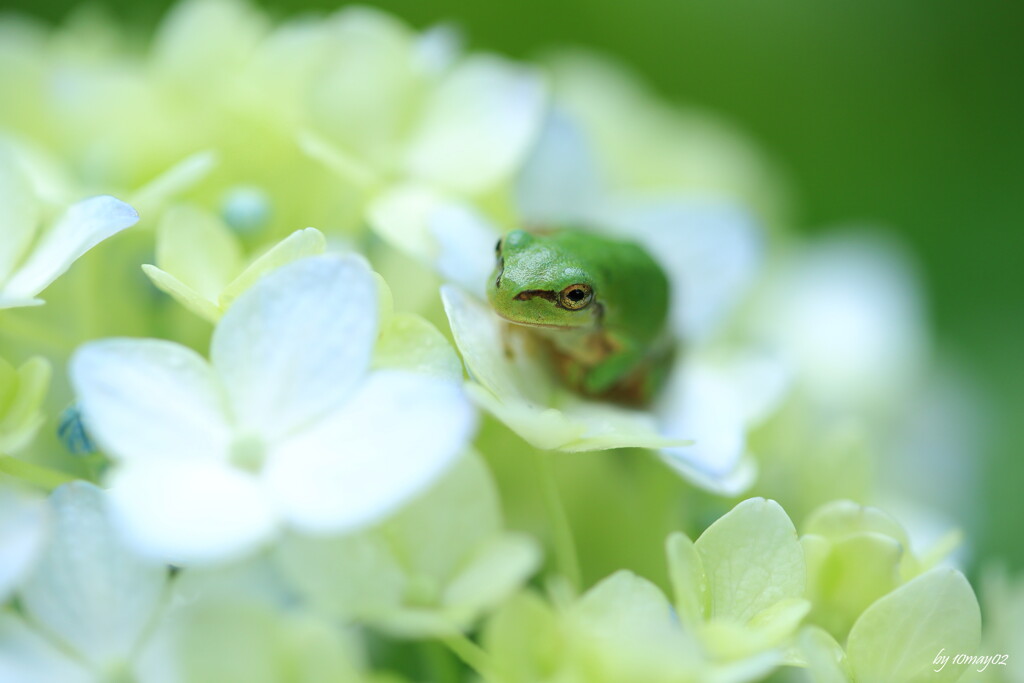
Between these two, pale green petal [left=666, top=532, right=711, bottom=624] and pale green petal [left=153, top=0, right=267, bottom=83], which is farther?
pale green petal [left=153, top=0, right=267, bottom=83]

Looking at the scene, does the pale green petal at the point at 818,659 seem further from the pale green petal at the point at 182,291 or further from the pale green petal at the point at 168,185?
the pale green petal at the point at 168,185

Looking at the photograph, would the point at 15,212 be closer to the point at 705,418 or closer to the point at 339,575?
the point at 339,575

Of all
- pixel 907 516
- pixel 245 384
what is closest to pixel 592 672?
pixel 245 384

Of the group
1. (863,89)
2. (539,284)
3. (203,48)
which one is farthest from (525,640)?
(863,89)

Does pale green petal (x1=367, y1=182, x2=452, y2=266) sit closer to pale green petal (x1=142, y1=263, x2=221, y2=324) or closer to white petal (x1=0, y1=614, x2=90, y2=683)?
pale green petal (x1=142, y1=263, x2=221, y2=324)

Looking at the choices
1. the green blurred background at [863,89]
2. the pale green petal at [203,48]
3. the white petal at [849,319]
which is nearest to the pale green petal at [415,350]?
the pale green petal at [203,48]

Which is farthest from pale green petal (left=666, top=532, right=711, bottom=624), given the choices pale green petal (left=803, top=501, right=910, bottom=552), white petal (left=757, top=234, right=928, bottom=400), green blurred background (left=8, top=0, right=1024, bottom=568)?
green blurred background (left=8, top=0, right=1024, bottom=568)
